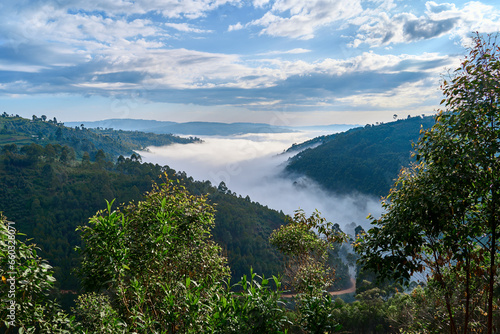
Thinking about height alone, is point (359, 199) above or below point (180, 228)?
below

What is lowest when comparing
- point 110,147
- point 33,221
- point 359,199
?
point 359,199

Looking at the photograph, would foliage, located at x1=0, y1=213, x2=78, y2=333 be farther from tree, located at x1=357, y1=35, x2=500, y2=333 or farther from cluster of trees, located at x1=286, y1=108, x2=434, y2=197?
cluster of trees, located at x1=286, y1=108, x2=434, y2=197

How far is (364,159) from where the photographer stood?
16050 cm

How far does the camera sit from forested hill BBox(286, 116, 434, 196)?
144250 mm

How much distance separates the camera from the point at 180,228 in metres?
6.57

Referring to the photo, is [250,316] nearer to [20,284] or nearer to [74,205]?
[20,284]

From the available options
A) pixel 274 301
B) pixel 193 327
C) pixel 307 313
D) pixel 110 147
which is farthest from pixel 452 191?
pixel 110 147

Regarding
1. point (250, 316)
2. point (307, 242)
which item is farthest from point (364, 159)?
point (250, 316)

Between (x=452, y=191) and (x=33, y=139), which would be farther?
(x=33, y=139)

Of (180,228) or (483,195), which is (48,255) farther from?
(483,195)

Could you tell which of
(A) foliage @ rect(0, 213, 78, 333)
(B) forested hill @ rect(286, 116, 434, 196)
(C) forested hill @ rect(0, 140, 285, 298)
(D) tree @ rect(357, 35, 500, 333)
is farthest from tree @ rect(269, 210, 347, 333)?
(B) forested hill @ rect(286, 116, 434, 196)

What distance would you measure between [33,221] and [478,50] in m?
81.9

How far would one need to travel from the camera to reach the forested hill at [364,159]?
144250 millimetres

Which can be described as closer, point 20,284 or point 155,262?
point 20,284
